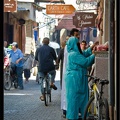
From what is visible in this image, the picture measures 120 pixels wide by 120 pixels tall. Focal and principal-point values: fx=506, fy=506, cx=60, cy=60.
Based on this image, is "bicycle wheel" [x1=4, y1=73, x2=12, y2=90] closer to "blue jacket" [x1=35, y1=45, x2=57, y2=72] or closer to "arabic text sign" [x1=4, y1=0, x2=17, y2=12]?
"arabic text sign" [x1=4, y1=0, x2=17, y2=12]

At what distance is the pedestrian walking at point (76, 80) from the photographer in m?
9.22

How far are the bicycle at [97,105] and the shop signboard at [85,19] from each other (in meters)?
9.77

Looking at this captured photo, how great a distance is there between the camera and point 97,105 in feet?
27.0

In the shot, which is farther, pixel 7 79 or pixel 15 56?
pixel 15 56

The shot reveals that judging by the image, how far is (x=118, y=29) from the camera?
589 centimetres

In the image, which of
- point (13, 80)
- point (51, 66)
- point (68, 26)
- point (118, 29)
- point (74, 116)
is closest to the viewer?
point (118, 29)

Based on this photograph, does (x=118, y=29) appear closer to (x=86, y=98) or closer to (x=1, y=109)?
(x=1, y=109)

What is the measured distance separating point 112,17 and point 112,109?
155 cm

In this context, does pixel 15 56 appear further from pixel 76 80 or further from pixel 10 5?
pixel 76 80

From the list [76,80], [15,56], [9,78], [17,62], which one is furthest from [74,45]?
[15,56]

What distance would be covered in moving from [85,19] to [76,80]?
10016 millimetres

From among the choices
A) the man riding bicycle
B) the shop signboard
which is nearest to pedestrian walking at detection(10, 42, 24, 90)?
the shop signboard

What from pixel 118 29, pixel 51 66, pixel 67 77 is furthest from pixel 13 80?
pixel 118 29

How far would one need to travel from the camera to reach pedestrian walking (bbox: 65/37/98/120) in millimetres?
9219
